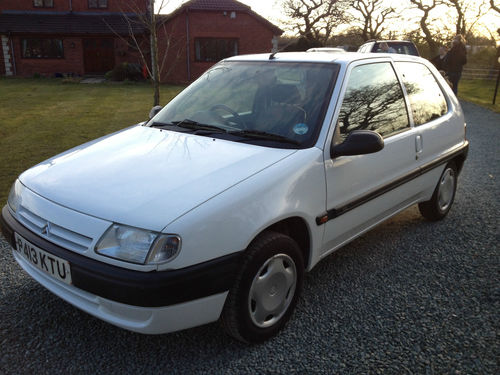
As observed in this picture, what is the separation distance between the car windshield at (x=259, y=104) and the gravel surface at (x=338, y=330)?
3.99 ft

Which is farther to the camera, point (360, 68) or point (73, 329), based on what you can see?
point (360, 68)

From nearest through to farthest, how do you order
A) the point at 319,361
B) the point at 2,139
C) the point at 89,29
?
the point at 319,361 < the point at 2,139 < the point at 89,29

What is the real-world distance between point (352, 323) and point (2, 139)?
8123mm

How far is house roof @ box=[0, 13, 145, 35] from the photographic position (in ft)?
82.7

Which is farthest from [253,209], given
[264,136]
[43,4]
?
[43,4]

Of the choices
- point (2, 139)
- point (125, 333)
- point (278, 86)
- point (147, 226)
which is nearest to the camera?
point (147, 226)

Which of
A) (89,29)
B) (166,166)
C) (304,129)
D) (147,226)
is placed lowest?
(147,226)

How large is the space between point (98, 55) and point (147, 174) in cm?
2691

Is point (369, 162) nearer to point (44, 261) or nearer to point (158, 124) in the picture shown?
point (158, 124)

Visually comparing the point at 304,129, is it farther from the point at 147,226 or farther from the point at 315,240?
the point at 147,226

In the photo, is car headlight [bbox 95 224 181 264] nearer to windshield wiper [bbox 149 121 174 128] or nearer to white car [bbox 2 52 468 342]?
white car [bbox 2 52 468 342]

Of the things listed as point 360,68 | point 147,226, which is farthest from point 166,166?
point 360,68

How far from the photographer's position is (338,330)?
110 inches

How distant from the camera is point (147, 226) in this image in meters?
2.12
